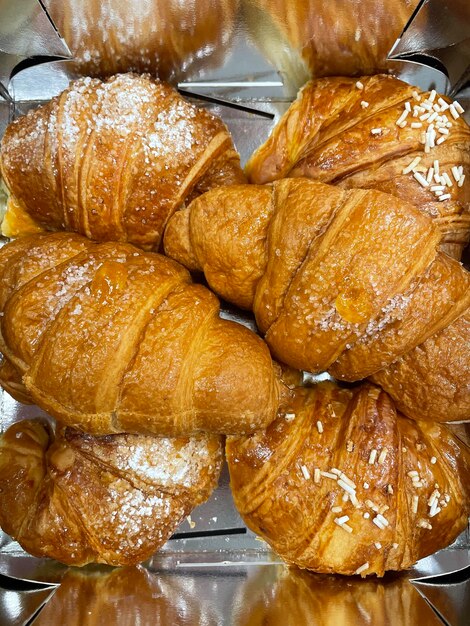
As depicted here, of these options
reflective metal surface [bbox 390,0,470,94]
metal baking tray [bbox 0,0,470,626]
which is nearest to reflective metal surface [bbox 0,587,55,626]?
metal baking tray [bbox 0,0,470,626]

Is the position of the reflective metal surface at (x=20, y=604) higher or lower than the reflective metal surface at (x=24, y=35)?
lower

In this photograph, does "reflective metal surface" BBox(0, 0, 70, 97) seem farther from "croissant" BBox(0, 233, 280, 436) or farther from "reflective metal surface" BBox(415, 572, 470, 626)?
"reflective metal surface" BBox(415, 572, 470, 626)

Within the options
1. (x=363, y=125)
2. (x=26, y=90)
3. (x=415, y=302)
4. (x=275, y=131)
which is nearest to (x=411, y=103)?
(x=363, y=125)

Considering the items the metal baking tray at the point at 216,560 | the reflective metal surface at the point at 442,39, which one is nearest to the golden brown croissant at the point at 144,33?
the metal baking tray at the point at 216,560

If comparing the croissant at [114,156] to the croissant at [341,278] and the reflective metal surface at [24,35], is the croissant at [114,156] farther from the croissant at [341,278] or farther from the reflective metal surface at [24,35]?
the reflective metal surface at [24,35]

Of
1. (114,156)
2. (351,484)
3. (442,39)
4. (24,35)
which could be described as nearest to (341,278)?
(351,484)

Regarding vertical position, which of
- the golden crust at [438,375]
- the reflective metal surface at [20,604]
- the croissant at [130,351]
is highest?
the croissant at [130,351]
